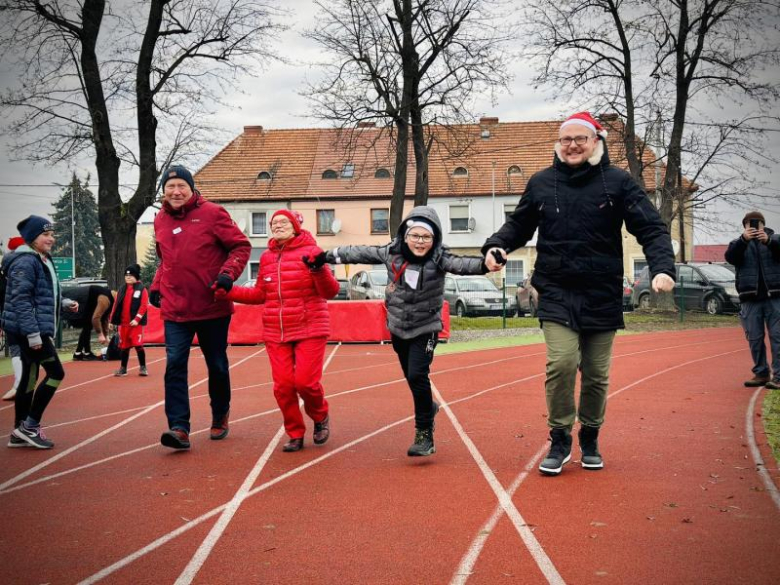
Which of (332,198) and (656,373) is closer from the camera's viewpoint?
(656,373)

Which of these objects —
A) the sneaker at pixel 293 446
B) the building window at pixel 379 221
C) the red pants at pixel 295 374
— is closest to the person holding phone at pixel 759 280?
the red pants at pixel 295 374

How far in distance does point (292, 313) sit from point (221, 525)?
239cm

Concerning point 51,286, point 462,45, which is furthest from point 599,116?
point 51,286

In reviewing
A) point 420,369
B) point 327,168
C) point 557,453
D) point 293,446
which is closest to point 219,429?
point 293,446

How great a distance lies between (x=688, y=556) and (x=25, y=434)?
5.51 m

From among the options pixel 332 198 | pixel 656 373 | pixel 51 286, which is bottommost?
pixel 656 373

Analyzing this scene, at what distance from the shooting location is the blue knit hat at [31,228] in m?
7.46

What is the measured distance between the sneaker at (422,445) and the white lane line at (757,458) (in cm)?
234

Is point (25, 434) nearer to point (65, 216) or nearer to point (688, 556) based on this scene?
point (688, 556)

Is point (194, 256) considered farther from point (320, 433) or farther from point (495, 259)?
point (495, 259)

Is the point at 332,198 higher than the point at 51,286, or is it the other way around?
the point at 332,198

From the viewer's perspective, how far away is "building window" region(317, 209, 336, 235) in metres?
52.4

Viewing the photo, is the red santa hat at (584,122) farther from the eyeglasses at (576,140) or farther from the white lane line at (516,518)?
the white lane line at (516,518)

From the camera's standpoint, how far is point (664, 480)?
5.84 m
